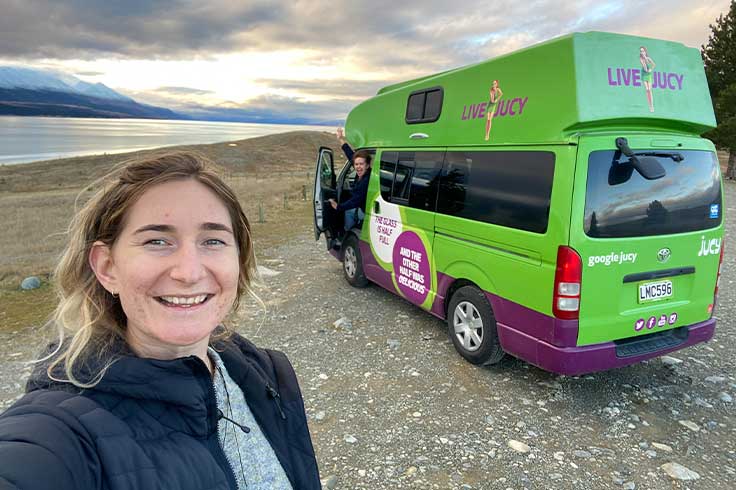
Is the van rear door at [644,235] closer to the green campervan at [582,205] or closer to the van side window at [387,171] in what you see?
the green campervan at [582,205]

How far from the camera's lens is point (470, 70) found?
14.1ft

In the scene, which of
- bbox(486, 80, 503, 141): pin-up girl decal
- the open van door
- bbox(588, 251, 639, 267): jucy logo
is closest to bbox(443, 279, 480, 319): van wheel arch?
bbox(588, 251, 639, 267): jucy logo

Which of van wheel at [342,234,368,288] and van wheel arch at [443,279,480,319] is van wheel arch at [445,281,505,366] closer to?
van wheel arch at [443,279,480,319]

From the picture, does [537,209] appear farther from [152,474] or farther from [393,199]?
[152,474]

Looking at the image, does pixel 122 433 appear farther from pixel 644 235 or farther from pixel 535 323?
pixel 644 235

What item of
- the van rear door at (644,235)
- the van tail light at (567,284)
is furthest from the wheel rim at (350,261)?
the van rear door at (644,235)

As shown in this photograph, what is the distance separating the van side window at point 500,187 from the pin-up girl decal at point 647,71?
92 centimetres

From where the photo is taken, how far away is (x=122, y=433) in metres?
1.04

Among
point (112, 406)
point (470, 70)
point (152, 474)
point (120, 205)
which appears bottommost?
Result: point (152, 474)

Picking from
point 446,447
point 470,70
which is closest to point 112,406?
point 446,447

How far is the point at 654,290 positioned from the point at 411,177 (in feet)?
8.77

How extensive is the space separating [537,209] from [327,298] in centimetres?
360

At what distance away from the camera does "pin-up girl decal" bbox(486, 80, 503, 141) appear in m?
3.94

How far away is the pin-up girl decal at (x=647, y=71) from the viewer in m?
3.45
